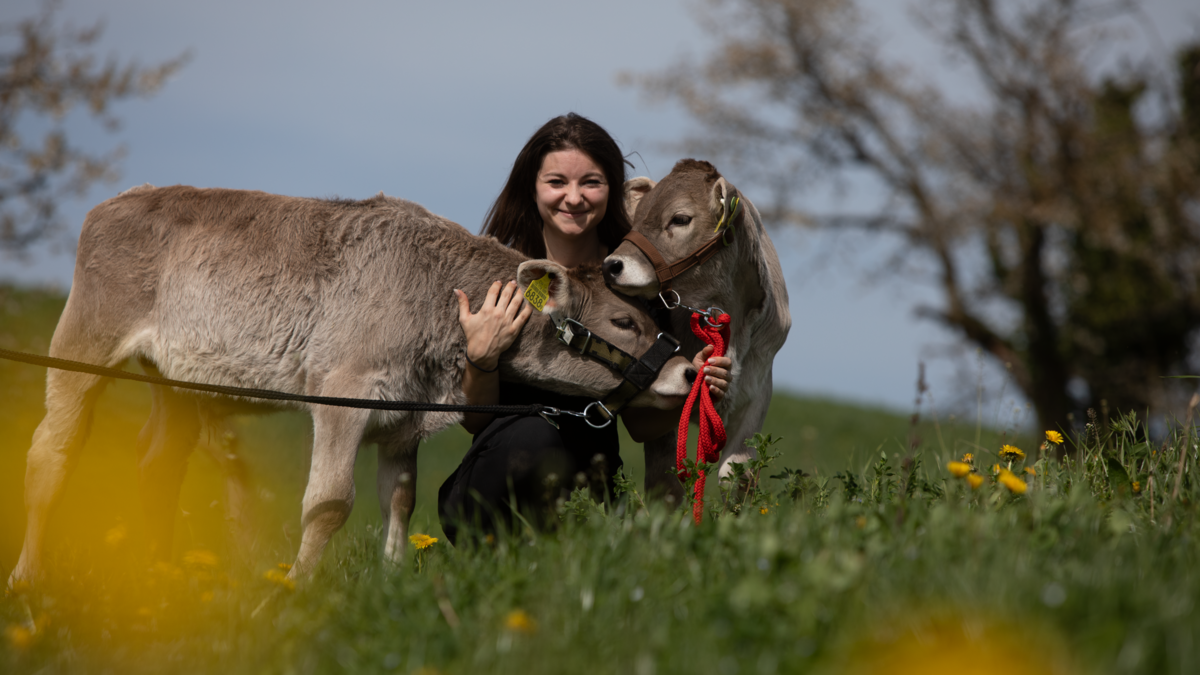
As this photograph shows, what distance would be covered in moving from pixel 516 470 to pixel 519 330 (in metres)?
0.73

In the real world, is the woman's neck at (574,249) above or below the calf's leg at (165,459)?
above

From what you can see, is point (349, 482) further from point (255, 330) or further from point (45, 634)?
point (45, 634)

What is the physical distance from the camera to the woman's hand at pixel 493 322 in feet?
15.0

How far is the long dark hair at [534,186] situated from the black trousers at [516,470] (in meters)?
→ 1.17

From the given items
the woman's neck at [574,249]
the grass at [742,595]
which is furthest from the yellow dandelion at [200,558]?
the woman's neck at [574,249]

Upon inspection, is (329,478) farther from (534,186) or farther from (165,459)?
(534,186)

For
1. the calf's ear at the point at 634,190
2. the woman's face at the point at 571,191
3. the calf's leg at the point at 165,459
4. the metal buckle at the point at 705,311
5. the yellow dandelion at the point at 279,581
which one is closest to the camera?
the yellow dandelion at the point at 279,581

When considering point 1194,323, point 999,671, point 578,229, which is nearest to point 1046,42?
point 1194,323

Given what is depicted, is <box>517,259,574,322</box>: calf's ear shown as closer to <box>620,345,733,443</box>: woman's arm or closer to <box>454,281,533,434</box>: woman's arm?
<box>454,281,533,434</box>: woman's arm

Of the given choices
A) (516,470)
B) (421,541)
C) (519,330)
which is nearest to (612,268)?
(519,330)

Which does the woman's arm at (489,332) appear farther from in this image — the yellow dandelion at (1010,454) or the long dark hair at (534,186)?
the yellow dandelion at (1010,454)

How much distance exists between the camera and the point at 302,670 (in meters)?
2.63

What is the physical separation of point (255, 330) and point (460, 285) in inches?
43.5

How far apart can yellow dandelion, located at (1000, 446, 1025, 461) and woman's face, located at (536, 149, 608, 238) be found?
2.44 metres
